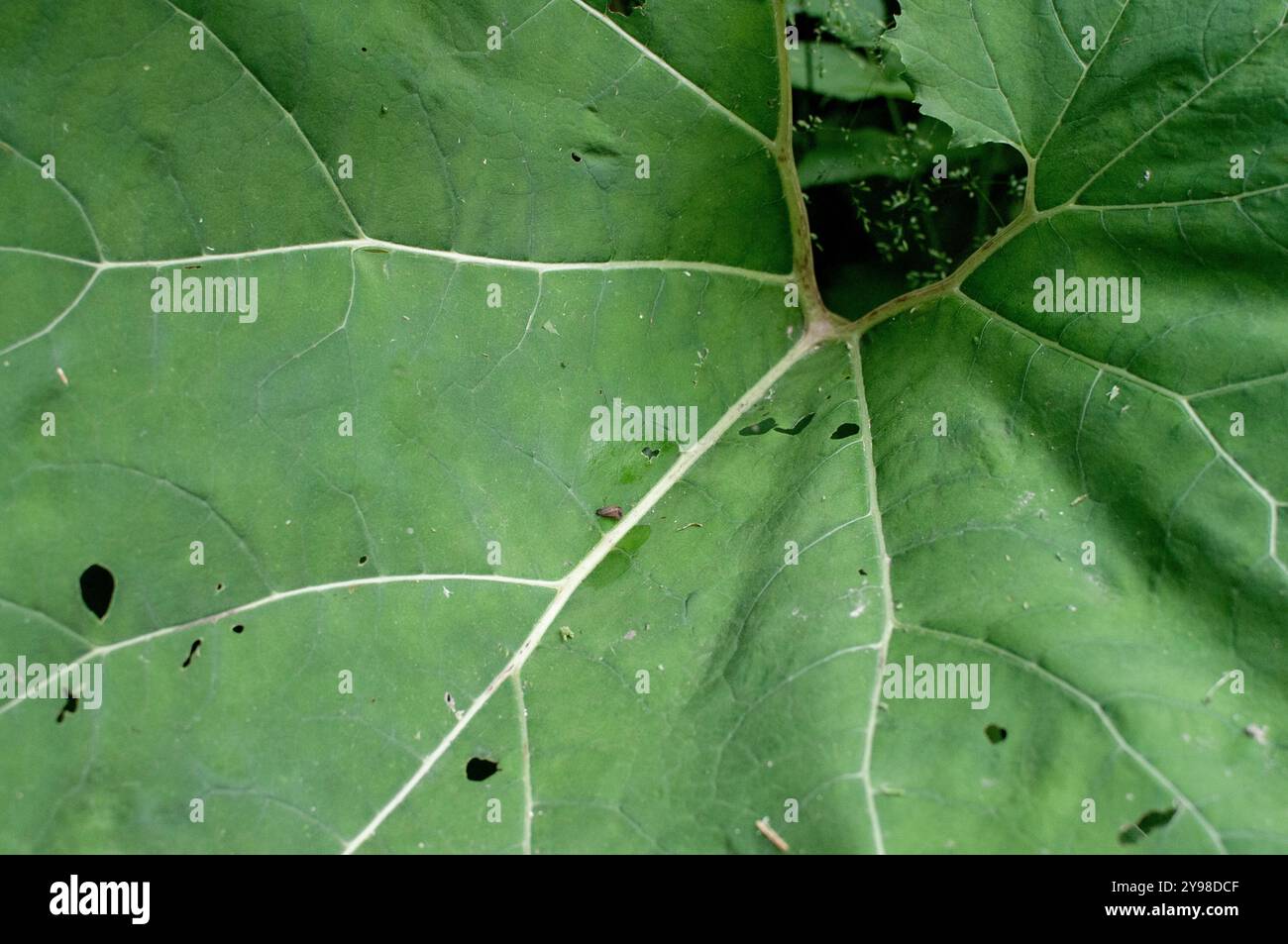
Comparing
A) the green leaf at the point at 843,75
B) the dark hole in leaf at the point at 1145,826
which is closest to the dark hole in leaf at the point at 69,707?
the dark hole in leaf at the point at 1145,826

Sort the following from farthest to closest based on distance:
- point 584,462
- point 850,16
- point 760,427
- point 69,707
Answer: point 850,16, point 760,427, point 584,462, point 69,707

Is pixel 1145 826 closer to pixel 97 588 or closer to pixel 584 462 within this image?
pixel 584 462

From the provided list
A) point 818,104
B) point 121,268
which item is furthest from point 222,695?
point 818,104

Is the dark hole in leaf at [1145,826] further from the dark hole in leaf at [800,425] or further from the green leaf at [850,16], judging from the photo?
the green leaf at [850,16]

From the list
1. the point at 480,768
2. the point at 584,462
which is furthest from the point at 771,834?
the point at 584,462

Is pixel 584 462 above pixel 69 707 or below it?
above

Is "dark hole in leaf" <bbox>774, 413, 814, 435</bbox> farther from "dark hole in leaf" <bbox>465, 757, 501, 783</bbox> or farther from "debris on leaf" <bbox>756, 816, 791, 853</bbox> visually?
"dark hole in leaf" <bbox>465, 757, 501, 783</bbox>
